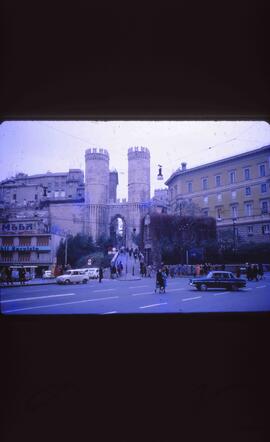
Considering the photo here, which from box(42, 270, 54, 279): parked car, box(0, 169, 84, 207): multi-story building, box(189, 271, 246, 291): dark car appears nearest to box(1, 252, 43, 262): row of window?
box(42, 270, 54, 279): parked car

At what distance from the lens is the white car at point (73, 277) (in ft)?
16.5

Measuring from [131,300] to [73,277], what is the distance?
55.7 inches

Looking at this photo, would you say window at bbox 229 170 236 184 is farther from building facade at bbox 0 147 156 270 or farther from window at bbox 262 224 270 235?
building facade at bbox 0 147 156 270

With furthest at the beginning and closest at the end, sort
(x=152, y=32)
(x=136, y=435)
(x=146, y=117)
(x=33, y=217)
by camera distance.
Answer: (x=33, y=217), (x=146, y=117), (x=152, y=32), (x=136, y=435)

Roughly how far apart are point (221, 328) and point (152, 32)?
3402mm

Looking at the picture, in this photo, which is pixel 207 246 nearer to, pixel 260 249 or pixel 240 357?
pixel 260 249

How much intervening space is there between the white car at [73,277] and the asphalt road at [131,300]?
0.37ft

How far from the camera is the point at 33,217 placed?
18.0 feet

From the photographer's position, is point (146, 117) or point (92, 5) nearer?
point (92, 5)

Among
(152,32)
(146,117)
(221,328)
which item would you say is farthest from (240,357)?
(152,32)

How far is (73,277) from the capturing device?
5.45 meters

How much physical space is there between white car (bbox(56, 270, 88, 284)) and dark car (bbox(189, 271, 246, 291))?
2.11 metres

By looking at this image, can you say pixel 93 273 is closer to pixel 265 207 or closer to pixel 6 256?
pixel 6 256

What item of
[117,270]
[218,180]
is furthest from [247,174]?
[117,270]
